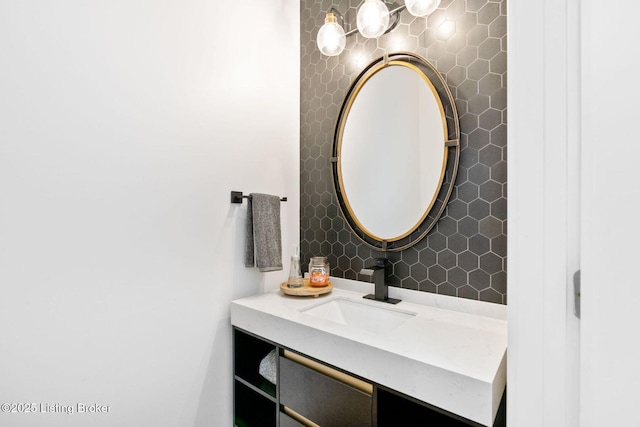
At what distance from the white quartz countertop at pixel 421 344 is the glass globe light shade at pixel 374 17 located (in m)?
1.14

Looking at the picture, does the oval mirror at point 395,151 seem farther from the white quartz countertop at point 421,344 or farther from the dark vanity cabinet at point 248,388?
the dark vanity cabinet at point 248,388

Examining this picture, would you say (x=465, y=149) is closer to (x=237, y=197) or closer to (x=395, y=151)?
(x=395, y=151)

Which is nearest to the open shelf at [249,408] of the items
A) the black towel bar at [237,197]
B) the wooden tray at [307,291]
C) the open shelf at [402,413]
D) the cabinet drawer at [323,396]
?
the cabinet drawer at [323,396]

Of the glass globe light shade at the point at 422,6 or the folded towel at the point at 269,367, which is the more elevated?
the glass globe light shade at the point at 422,6

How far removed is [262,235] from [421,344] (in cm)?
79

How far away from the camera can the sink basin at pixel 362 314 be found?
1238 millimetres

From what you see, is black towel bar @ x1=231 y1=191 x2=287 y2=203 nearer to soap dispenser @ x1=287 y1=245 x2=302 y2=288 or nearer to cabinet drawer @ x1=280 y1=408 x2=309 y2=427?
soap dispenser @ x1=287 y1=245 x2=302 y2=288

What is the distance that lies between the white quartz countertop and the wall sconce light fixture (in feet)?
3.73
